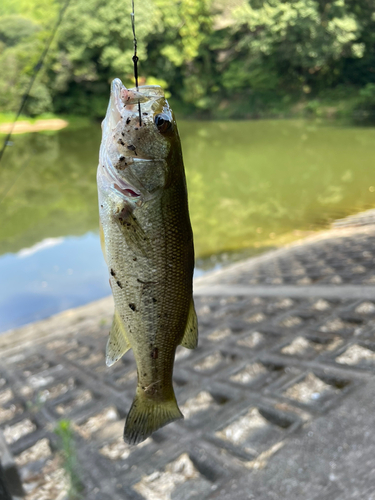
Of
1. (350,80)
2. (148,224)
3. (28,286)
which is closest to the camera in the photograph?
(148,224)

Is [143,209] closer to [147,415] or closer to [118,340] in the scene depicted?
[118,340]

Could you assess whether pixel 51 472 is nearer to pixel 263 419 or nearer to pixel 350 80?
pixel 263 419

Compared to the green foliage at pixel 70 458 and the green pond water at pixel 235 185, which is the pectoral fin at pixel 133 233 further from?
the green pond water at pixel 235 185

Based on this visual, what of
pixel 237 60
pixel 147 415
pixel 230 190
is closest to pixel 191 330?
pixel 147 415

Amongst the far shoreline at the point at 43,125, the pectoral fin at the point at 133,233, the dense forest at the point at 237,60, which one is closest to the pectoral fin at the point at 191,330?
the pectoral fin at the point at 133,233

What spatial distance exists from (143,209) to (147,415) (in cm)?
57

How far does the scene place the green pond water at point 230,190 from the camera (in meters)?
9.09

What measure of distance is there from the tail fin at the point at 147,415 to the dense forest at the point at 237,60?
13819mm

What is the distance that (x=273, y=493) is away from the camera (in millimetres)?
1985

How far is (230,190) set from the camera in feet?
39.7

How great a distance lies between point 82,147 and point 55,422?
59.9 ft

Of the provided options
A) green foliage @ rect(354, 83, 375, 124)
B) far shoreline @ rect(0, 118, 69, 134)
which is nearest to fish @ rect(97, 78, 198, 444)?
far shoreline @ rect(0, 118, 69, 134)

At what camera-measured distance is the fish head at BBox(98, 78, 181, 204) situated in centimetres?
110

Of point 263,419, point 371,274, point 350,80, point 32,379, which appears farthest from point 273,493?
point 350,80
